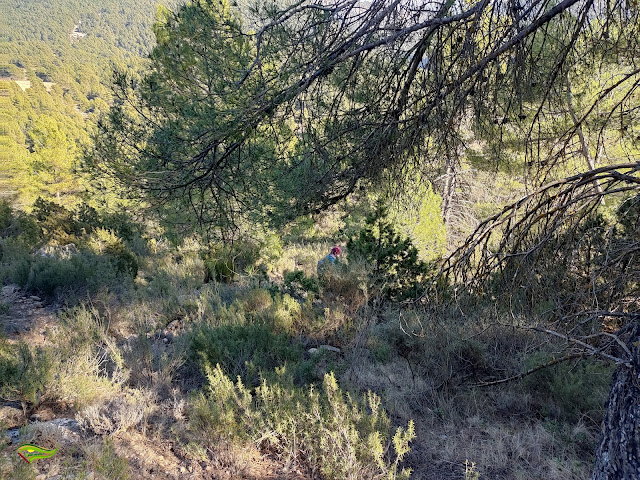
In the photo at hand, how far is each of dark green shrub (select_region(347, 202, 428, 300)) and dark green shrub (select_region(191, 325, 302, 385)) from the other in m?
2.25

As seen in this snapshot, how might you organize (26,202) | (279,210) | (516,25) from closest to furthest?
(516,25), (279,210), (26,202)

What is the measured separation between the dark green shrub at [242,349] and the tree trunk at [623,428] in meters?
2.85

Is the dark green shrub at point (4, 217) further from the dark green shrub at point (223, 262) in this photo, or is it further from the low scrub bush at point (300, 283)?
the low scrub bush at point (300, 283)

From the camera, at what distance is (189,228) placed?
101 inches

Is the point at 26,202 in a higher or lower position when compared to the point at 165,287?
higher

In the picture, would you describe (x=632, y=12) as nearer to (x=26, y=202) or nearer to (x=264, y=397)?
(x=264, y=397)

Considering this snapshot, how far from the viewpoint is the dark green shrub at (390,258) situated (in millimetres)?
6262

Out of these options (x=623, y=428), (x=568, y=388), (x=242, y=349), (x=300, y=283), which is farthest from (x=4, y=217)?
(x=623, y=428)

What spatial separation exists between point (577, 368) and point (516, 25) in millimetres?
3641

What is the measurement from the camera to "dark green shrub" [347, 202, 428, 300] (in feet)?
20.5

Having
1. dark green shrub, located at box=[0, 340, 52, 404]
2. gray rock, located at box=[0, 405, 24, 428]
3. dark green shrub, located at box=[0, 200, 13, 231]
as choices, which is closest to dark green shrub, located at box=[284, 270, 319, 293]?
dark green shrub, located at box=[0, 340, 52, 404]

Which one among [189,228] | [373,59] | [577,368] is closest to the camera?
[373,59]

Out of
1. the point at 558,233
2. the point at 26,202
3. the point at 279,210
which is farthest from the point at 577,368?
the point at 26,202

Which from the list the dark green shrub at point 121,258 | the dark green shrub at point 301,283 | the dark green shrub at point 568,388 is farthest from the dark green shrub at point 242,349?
the dark green shrub at point 121,258
